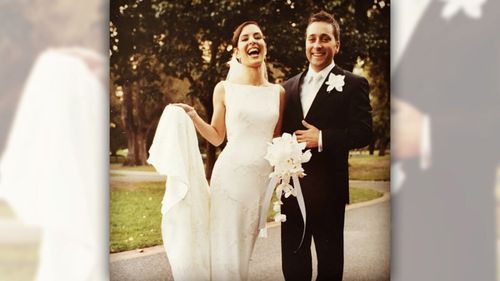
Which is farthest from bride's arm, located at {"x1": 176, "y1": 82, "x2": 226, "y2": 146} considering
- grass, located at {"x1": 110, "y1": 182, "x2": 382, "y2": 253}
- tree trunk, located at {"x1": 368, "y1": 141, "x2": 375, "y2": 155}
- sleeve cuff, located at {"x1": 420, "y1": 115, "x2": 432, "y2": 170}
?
sleeve cuff, located at {"x1": 420, "y1": 115, "x2": 432, "y2": 170}

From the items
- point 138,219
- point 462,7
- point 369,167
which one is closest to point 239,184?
point 138,219

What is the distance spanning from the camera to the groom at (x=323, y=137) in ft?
9.14

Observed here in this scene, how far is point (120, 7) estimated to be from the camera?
9.16ft

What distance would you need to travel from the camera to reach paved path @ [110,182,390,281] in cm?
277

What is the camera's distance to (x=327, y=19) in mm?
2818

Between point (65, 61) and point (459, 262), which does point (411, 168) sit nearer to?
point (459, 262)

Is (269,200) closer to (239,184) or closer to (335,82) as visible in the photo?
(239,184)

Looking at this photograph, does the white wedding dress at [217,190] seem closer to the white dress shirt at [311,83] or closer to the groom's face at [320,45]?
the white dress shirt at [311,83]

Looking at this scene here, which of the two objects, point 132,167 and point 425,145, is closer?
point 132,167

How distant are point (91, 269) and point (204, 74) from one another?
1070 mm

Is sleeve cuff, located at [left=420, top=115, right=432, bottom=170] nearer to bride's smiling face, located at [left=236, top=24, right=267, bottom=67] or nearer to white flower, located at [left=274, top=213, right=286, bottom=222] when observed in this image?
white flower, located at [left=274, top=213, right=286, bottom=222]

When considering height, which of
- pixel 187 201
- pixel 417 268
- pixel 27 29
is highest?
pixel 27 29

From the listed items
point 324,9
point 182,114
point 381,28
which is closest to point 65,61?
point 182,114

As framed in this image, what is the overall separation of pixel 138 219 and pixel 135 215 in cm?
2
